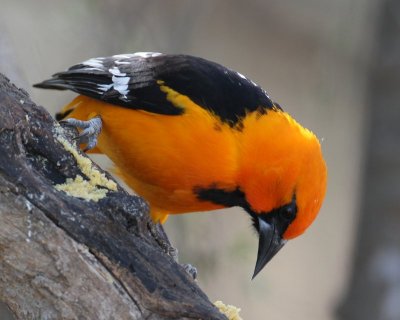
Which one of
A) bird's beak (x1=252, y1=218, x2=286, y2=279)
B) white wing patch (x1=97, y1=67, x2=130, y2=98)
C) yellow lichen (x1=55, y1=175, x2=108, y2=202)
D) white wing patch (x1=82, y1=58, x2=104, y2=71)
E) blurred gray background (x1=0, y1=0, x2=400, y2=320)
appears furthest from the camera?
blurred gray background (x1=0, y1=0, x2=400, y2=320)

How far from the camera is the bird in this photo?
4.07m

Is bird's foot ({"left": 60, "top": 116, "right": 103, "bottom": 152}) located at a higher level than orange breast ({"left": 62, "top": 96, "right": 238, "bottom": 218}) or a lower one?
lower

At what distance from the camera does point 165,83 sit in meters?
4.39

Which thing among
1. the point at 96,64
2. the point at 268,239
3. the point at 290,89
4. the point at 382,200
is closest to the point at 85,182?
the point at 268,239

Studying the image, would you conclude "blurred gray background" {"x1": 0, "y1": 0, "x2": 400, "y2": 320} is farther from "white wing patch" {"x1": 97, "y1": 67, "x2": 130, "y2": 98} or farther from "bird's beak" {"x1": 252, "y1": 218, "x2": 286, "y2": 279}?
"bird's beak" {"x1": 252, "y1": 218, "x2": 286, "y2": 279}

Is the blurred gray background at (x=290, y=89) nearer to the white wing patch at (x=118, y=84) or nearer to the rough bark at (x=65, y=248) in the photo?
the white wing patch at (x=118, y=84)

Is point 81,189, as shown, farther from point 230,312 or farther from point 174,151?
point 174,151

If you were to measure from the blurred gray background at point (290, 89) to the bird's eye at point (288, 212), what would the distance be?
65.8 inches

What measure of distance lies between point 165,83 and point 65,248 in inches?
67.1

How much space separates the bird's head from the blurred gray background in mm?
1416

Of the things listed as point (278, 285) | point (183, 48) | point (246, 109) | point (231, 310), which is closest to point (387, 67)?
point (183, 48)

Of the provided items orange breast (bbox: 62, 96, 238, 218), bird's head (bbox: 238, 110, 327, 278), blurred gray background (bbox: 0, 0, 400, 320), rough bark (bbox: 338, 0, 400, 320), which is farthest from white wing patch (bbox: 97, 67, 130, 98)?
rough bark (bbox: 338, 0, 400, 320)

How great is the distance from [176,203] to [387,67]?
2.99m

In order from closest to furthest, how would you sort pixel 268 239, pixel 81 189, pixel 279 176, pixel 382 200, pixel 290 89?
1. pixel 81 189
2. pixel 279 176
3. pixel 268 239
4. pixel 382 200
5. pixel 290 89
